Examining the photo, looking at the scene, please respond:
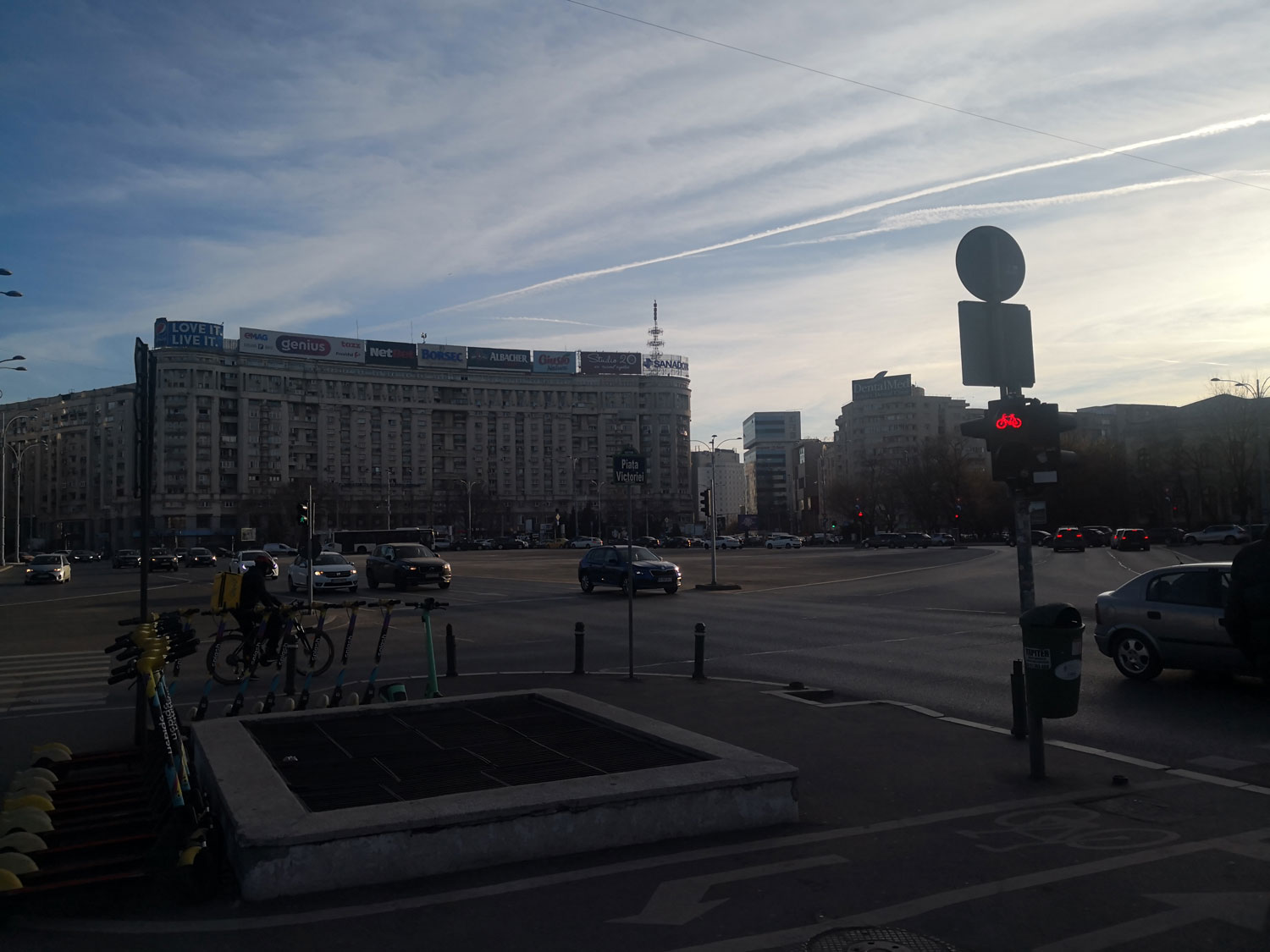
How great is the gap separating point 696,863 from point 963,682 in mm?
7915

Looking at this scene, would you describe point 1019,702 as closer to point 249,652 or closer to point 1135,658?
point 1135,658

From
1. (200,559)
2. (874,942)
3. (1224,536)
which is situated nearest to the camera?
(874,942)

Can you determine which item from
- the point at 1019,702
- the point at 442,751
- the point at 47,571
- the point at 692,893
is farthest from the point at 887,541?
the point at 692,893

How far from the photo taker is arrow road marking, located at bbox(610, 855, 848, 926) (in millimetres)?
4770

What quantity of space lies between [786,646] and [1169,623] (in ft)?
22.3

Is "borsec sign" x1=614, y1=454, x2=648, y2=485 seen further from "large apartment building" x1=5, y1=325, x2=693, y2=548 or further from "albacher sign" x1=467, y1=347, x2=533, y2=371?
"albacher sign" x1=467, y1=347, x2=533, y2=371

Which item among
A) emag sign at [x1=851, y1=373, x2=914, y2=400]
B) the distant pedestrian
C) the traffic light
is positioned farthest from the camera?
Answer: emag sign at [x1=851, y1=373, x2=914, y2=400]

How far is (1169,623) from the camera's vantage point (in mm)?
11688

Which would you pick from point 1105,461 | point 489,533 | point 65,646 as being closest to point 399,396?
point 489,533

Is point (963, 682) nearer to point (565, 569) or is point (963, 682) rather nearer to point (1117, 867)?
point (1117, 867)

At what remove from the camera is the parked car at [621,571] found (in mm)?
32344

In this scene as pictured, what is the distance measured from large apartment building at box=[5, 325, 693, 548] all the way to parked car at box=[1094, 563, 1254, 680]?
377 feet

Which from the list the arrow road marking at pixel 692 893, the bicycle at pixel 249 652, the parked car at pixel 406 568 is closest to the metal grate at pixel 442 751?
the arrow road marking at pixel 692 893

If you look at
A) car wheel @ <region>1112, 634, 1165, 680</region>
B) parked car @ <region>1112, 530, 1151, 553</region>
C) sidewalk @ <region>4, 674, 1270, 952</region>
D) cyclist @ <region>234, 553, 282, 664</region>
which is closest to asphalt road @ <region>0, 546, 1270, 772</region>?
car wheel @ <region>1112, 634, 1165, 680</region>
